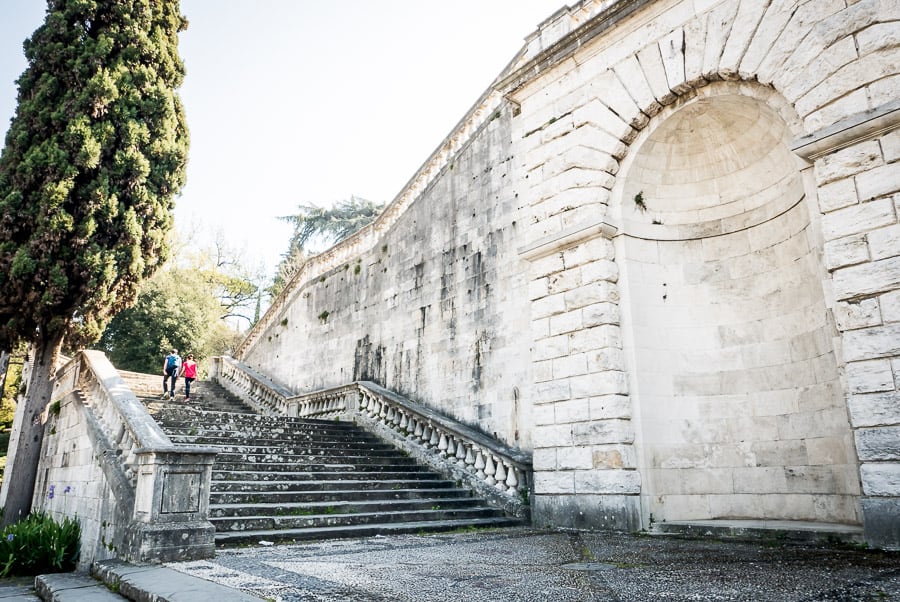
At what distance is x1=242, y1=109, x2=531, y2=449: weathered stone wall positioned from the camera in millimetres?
9984

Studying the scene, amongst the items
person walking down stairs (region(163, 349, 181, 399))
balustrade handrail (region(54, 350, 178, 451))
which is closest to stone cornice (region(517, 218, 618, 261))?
balustrade handrail (region(54, 350, 178, 451))

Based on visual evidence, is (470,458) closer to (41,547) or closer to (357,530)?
(357,530)

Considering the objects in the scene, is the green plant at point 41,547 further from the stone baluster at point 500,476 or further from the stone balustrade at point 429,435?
the stone baluster at point 500,476

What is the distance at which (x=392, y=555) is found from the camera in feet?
16.3

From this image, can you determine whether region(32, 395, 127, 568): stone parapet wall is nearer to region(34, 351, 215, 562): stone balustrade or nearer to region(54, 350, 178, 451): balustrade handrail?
region(34, 351, 215, 562): stone balustrade

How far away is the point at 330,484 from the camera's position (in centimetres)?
793

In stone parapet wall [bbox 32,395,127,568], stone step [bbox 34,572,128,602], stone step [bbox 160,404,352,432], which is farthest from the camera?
stone step [bbox 160,404,352,432]

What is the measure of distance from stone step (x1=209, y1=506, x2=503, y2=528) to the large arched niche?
257 cm

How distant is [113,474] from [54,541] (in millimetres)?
1964

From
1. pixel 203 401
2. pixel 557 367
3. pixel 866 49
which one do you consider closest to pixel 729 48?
pixel 866 49

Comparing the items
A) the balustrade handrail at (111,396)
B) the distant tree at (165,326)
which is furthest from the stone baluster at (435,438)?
the distant tree at (165,326)

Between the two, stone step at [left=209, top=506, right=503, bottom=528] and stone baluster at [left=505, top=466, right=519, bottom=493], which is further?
stone baluster at [left=505, top=466, right=519, bottom=493]

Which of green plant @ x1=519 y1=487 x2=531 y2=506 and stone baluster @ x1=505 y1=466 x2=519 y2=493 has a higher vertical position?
stone baluster @ x1=505 y1=466 x2=519 y2=493

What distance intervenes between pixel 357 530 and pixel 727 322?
5.34 meters
